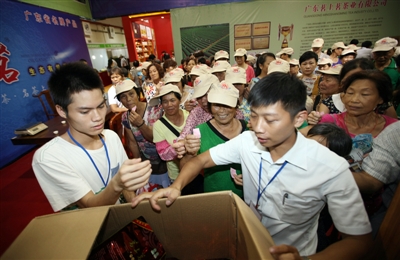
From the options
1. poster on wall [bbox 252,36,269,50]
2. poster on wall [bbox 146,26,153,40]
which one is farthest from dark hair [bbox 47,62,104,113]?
poster on wall [bbox 146,26,153,40]

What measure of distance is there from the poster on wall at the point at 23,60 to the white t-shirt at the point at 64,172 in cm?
483

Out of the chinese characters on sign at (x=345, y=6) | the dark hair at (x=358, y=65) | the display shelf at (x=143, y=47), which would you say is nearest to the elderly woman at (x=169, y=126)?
the dark hair at (x=358, y=65)

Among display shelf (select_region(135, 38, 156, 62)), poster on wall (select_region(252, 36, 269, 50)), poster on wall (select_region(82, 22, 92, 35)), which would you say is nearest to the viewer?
poster on wall (select_region(252, 36, 269, 50))

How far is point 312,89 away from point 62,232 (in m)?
3.98

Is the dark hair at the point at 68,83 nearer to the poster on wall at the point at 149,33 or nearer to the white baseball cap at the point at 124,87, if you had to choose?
the white baseball cap at the point at 124,87

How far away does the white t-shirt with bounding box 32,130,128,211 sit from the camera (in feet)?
3.40

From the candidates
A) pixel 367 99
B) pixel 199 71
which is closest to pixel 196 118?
pixel 367 99

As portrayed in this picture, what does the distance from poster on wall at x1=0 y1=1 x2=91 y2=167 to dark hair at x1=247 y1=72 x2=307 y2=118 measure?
5872 millimetres

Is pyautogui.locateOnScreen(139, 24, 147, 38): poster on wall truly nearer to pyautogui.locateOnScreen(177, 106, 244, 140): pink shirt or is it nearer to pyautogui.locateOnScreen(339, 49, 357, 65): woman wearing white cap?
pyautogui.locateOnScreen(339, 49, 357, 65): woman wearing white cap

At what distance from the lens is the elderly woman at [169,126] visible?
191 centimetres

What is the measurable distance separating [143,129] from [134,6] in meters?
7.92

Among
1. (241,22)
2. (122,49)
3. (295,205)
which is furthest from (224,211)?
→ (122,49)

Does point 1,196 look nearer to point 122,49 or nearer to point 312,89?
point 312,89

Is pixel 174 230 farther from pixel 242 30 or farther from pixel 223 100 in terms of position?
pixel 242 30
